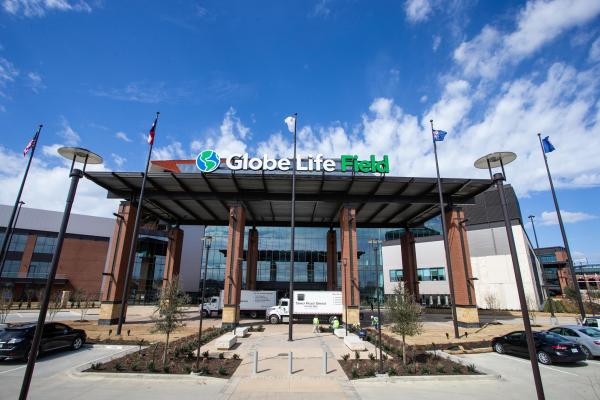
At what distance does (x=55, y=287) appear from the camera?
56781mm

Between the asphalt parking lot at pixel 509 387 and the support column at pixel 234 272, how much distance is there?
17.4 meters

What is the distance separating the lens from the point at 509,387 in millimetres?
11305

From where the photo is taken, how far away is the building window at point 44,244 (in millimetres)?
59625

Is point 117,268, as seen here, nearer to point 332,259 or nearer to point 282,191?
point 282,191

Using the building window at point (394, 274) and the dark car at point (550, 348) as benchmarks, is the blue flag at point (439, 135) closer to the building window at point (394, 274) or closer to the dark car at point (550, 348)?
the dark car at point (550, 348)

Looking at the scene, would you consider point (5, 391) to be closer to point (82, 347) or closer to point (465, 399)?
point (82, 347)

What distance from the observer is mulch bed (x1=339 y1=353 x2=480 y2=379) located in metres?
12.6

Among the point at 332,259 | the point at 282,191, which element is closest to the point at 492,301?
the point at 332,259

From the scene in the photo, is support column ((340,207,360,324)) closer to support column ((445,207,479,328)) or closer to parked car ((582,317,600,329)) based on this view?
support column ((445,207,479,328))

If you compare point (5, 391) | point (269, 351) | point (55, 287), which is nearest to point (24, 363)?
point (5, 391)

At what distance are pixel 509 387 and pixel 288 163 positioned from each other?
2088 cm

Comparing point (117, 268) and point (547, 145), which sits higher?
point (547, 145)

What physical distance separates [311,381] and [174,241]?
31.5 m

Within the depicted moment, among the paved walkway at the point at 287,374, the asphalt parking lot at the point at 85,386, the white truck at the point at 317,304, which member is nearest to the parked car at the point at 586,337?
the paved walkway at the point at 287,374
